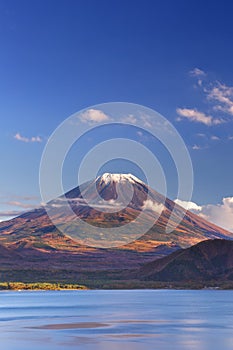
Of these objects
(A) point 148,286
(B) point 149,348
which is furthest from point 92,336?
(A) point 148,286

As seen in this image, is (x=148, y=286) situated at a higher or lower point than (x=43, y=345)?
higher

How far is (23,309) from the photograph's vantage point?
99000mm

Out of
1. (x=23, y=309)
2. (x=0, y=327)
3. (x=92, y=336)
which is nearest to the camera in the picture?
(x=92, y=336)

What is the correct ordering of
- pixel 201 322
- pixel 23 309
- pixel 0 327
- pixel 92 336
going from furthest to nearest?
pixel 23 309 < pixel 201 322 < pixel 0 327 < pixel 92 336

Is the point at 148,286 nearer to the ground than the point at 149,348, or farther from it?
farther from it

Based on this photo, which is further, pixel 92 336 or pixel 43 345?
pixel 92 336

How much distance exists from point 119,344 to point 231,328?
1793 centimetres

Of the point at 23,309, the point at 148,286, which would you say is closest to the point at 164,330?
the point at 23,309

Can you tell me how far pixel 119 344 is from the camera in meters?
55.9

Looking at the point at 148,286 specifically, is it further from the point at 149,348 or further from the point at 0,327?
the point at 149,348

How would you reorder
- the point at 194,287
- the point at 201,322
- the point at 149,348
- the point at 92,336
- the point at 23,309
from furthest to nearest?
the point at 194,287 < the point at 23,309 < the point at 201,322 < the point at 92,336 < the point at 149,348

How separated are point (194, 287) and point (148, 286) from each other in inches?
541

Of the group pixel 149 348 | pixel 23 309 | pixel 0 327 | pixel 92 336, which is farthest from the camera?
pixel 23 309

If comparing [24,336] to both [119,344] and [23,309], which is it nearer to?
[119,344]
